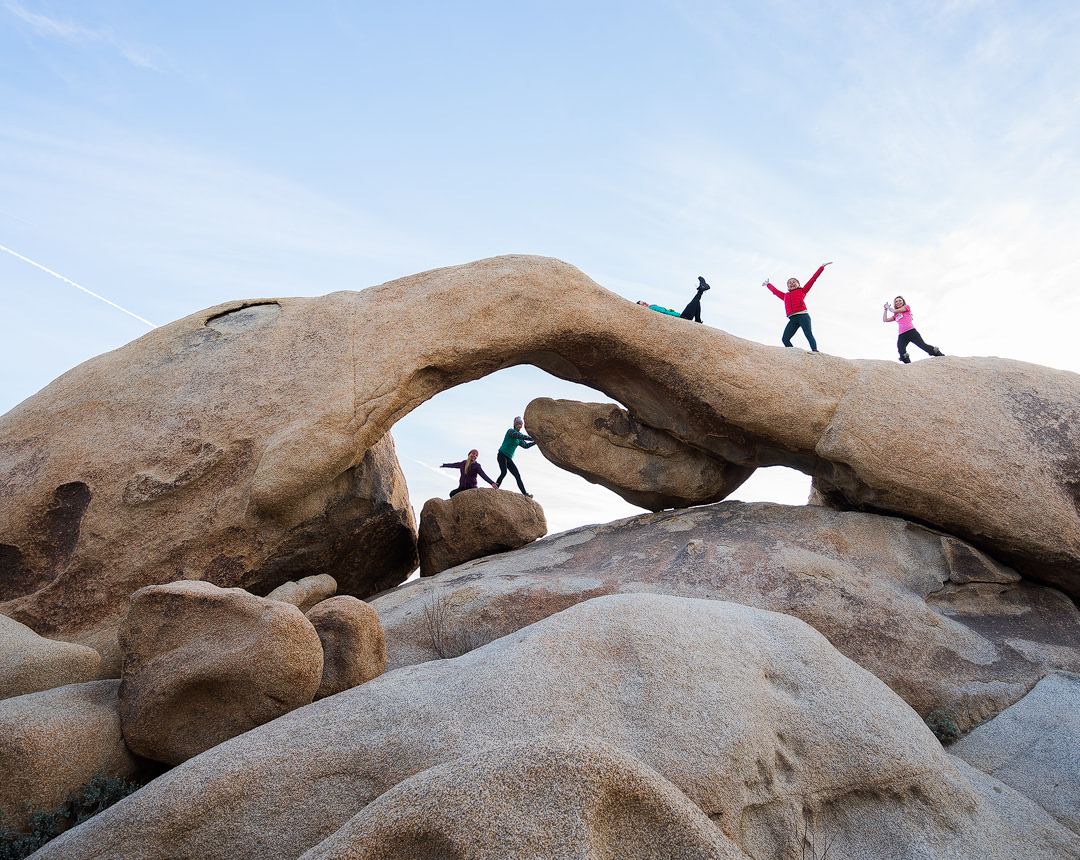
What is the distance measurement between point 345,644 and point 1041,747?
17.7 ft

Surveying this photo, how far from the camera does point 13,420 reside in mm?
8453

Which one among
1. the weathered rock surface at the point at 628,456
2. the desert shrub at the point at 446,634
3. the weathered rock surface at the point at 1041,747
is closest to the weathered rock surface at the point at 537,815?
the weathered rock surface at the point at 1041,747

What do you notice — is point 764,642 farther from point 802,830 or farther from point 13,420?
point 13,420

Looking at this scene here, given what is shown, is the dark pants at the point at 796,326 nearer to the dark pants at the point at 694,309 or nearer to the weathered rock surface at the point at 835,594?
the dark pants at the point at 694,309

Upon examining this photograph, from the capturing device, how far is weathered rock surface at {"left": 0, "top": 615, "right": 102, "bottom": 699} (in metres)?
5.86

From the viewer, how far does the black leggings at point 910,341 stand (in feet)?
34.2

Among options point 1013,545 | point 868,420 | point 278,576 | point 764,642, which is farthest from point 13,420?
point 1013,545

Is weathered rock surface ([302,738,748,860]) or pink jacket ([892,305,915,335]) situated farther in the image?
pink jacket ([892,305,915,335])

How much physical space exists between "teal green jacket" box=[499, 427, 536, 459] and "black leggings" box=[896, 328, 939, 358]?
540 centimetres

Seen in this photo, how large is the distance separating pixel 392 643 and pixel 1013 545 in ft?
21.4

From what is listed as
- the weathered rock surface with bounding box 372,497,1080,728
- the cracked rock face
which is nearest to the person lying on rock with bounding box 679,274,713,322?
the weathered rock surface with bounding box 372,497,1080,728

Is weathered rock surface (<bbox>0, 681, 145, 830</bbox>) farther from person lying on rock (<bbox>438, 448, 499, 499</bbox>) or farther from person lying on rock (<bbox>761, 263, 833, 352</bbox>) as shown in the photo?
person lying on rock (<bbox>761, 263, 833, 352</bbox>)

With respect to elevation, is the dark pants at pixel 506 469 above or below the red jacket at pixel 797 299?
below

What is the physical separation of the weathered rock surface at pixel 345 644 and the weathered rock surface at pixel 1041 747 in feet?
15.6
